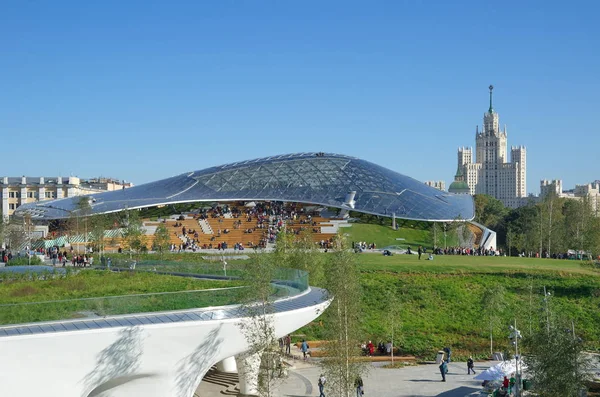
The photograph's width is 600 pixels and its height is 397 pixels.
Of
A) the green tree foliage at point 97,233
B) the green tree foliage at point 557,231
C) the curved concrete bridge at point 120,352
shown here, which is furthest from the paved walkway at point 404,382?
the green tree foliage at point 557,231

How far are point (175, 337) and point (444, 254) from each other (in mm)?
35370

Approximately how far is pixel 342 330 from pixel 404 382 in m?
6.94

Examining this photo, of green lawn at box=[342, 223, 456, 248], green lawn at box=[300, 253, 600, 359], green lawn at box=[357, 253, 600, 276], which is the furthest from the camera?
green lawn at box=[342, 223, 456, 248]

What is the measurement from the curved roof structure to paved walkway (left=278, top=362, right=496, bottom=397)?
3046 cm

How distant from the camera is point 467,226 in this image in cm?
5791

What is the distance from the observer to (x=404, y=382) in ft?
77.7

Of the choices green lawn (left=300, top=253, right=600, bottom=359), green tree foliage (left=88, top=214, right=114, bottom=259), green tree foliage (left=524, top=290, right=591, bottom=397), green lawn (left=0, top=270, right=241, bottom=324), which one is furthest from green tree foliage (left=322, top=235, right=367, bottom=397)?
green tree foliage (left=88, top=214, right=114, bottom=259)

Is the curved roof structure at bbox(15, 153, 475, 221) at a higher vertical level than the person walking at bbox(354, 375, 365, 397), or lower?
higher

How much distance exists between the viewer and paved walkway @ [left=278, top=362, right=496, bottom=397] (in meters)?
22.1

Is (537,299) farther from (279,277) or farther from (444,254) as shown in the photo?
(279,277)

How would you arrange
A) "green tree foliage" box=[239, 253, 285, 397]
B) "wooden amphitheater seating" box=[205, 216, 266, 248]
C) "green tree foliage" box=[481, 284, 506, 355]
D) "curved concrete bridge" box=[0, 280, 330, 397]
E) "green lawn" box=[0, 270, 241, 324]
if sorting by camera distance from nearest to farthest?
"curved concrete bridge" box=[0, 280, 330, 397]
"green lawn" box=[0, 270, 241, 324]
"green tree foliage" box=[239, 253, 285, 397]
"green tree foliage" box=[481, 284, 506, 355]
"wooden amphitheater seating" box=[205, 216, 266, 248]

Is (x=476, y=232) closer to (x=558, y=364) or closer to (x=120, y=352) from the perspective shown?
(x=558, y=364)

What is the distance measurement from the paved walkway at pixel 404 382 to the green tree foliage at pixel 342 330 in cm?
392

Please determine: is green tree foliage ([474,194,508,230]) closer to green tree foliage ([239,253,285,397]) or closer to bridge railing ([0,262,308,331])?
green tree foliage ([239,253,285,397])
